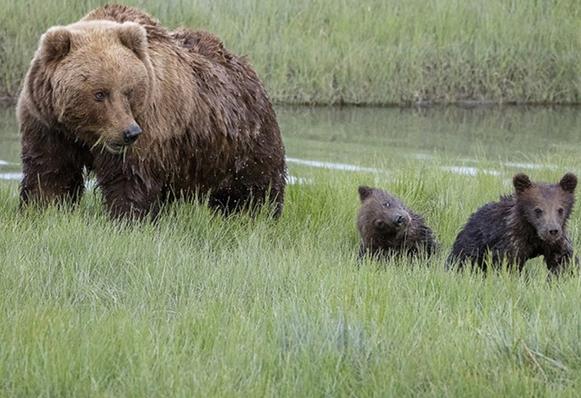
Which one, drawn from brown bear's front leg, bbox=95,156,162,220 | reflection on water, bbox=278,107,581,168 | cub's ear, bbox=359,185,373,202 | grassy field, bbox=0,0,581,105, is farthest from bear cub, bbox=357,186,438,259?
grassy field, bbox=0,0,581,105

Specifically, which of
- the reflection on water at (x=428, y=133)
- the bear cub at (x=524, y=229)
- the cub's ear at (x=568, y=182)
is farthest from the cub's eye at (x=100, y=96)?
the reflection on water at (x=428, y=133)

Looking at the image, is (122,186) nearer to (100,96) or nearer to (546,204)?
(100,96)

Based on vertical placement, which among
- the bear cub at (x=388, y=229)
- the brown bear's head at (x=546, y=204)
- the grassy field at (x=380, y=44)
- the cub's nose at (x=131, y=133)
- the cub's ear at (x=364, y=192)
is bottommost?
the grassy field at (x=380, y=44)

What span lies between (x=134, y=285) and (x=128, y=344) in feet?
4.09

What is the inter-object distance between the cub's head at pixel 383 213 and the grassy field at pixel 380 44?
886 centimetres

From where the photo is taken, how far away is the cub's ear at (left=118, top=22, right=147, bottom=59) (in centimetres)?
677

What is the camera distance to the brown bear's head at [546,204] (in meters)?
6.24

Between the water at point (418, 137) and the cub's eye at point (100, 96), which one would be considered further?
the water at point (418, 137)

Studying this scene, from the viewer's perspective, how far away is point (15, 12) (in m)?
15.6

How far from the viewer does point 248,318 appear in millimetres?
4754

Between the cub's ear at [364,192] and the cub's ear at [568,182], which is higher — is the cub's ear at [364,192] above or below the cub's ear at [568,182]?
below

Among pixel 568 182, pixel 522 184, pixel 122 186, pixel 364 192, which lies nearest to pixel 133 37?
pixel 122 186

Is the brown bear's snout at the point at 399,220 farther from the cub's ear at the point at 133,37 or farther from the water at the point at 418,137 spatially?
the water at the point at 418,137

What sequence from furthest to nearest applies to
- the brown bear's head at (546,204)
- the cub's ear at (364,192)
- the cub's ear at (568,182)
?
the cub's ear at (364,192) → the cub's ear at (568,182) → the brown bear's head at (546,204)
